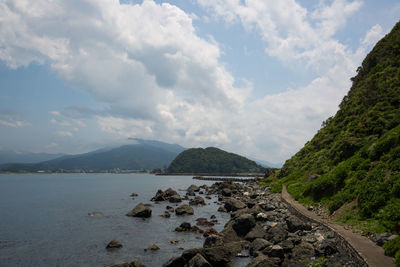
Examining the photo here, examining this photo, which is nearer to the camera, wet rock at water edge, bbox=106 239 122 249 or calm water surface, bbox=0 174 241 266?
calm water surface, bbox=0 174 241 266

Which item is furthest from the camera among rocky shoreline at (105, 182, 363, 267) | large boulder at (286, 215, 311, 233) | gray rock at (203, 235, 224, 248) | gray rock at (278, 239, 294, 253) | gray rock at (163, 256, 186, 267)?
large boulder at (286, 215, 311, 233)

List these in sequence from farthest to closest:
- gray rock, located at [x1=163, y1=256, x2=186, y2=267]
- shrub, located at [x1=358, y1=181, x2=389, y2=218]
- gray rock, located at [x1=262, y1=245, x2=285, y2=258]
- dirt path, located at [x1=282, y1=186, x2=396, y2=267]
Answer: shrub, located at [x1=358, y1=181, x2=389, y2=218] → gray rock, located at [x1=163, y1=256, x2=186, y2=267] → gray rock, located at [x1=262, y1=245, x2=285, y2=258] → dirt path, located at [x1=282, y1=186, x2=396, y2=267]

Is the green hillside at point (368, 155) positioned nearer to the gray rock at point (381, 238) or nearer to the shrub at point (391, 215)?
the shrub at point (391, 215)

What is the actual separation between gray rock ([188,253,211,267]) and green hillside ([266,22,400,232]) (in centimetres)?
1293

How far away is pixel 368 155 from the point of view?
3180cm

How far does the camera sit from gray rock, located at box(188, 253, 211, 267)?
18656mm

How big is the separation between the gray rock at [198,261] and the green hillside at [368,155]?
12.9 meters

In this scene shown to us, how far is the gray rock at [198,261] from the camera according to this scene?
1866 centimetres

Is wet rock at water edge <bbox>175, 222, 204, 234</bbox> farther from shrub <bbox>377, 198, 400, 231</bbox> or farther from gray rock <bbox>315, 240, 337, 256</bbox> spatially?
shrub <bbox>377, 198, 400, 231</bbox>

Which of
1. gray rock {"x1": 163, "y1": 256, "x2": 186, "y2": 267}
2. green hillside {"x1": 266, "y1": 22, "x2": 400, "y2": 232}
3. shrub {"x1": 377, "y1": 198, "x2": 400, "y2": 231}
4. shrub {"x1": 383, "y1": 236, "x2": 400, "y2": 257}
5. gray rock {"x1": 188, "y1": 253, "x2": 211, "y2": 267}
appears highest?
green hillside {"x1": 266, "y1": 22, "x2": 400, "y2": 232}

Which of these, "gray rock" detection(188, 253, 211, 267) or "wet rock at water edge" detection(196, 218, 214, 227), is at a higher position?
"gray rock" detection(188, 253, 211, 267)

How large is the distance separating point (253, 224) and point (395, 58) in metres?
53.9

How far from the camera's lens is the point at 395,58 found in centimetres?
5456

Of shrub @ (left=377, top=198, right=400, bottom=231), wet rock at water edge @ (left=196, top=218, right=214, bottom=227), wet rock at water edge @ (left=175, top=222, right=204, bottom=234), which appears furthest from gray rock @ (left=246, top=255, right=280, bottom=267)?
wet rock at water edge @ (left=196, top=218, right=214, bottom=227)
